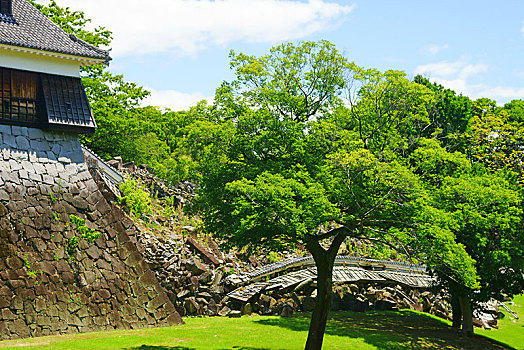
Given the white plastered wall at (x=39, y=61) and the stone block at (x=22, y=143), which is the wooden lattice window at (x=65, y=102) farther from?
the stone block at (x=22, y=143)

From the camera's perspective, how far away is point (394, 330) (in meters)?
23.5

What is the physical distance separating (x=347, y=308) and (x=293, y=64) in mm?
13529

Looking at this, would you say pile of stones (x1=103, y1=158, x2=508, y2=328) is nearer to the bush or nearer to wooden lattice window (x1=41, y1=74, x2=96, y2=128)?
the bush

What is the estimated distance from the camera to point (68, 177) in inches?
798

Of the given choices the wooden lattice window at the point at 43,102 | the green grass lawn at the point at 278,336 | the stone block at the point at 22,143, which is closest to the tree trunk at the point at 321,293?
the green grass lawn at the point at 278,336

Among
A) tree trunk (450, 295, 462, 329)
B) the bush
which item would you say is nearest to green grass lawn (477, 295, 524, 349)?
tree trunk (450, 295, 462, 329)

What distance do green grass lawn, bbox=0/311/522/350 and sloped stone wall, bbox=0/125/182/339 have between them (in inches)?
33.8

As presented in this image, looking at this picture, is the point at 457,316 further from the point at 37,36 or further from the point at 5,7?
the point at 5,7

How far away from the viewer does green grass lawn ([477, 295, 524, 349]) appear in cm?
2542

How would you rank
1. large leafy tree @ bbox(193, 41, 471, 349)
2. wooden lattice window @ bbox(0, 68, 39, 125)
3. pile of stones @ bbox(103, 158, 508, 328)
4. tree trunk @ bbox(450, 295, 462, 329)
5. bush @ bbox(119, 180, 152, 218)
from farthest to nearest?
bush @ bbox(119, 180, 152, 218), tree trunk @ bbox(450, 295, 462, 329), pile of stones @ bbox(103, 158, 508, 328), wooden lattice window @ bbox(0, 68, 39, 125), large leafy tree @ bbox(193, 41, 471, 349)

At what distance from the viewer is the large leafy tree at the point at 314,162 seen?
16.5 metres

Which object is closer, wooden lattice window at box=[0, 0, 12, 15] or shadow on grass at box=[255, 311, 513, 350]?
wooden lattice window at box=[0, 0, 12, 15]

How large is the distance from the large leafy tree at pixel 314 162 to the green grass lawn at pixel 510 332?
11.3m

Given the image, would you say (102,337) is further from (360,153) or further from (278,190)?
(360,153)
